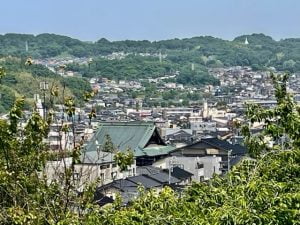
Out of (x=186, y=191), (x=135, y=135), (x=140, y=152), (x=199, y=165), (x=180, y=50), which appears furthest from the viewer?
(x=180, y=50)

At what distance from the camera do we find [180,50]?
19100 cm

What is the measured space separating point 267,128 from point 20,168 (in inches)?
113

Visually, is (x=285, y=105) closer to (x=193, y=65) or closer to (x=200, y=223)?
(x=200, y=223)

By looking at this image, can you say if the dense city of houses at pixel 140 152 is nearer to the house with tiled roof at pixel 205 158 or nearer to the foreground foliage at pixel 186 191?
the house with tiled roof at pixel 205 158

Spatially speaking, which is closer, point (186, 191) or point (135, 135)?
point (186, 191)

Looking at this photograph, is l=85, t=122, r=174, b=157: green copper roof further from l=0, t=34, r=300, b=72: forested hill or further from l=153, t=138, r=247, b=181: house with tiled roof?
l=0, t=34, r=300, b=72: forested hill

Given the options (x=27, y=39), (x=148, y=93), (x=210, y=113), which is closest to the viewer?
(x=210, y=113)

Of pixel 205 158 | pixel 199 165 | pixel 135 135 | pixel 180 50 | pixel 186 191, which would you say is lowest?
pixel 199 165

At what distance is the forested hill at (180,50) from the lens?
6713 inches

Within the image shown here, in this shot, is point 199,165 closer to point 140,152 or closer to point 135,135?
point 140,152

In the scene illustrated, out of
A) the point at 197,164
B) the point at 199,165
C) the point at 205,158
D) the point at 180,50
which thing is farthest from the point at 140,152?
the point at 180,50

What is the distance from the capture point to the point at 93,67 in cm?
14088

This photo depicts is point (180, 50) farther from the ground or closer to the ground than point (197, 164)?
farther from the ground

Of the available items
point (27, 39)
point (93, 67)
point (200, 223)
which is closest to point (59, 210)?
point (200, 223)
